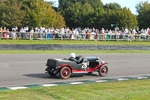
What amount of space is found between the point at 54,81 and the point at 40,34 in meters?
18.4

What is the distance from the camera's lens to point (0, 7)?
5934cm

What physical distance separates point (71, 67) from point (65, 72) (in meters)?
0.31

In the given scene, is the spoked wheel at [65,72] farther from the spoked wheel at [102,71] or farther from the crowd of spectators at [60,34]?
the crowd of spectators at [60,34]

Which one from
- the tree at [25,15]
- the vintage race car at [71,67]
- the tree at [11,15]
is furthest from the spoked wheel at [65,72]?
the tree at [11,15]

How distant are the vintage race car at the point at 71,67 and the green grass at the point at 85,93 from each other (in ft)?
7.52

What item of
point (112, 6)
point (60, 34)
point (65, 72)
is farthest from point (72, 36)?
point (112, 6)

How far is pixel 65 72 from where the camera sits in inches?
486

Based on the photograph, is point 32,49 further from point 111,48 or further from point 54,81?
point 54,81

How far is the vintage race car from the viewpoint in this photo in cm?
1219

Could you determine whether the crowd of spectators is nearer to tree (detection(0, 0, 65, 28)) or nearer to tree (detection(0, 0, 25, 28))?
tree (detection(0, 0, 65, 28))

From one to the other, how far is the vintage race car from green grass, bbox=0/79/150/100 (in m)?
2.29

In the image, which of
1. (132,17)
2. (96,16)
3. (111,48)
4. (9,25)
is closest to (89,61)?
(111,48)

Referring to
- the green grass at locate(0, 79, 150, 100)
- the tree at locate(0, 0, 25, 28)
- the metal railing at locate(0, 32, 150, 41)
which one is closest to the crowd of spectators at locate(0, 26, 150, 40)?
the metal railing at locate(0, 32, 150, 41)

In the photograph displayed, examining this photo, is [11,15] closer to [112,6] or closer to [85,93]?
[112,6]
